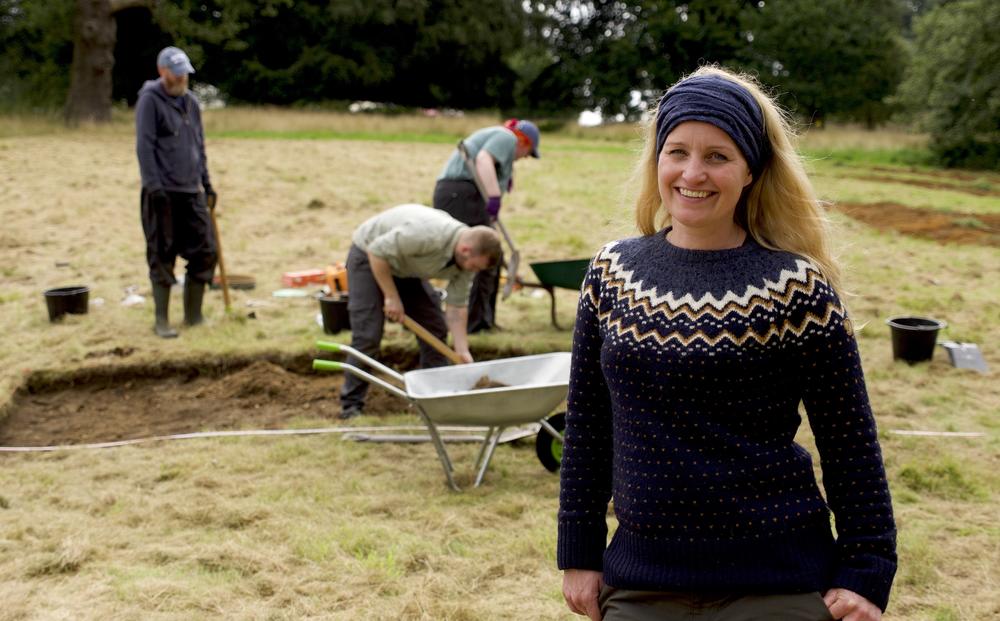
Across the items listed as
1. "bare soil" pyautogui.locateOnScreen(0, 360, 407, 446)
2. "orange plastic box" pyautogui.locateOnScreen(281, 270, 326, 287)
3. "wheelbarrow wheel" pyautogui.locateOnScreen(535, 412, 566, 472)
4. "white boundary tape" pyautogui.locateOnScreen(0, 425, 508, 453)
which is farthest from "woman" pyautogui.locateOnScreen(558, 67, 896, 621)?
"orange plastic box" pyautogui.locateOnScreen(281, 270, 326, 287)

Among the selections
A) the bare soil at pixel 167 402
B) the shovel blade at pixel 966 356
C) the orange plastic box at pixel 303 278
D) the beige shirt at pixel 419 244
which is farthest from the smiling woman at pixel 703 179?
the orange plastic box at pixel 303 278

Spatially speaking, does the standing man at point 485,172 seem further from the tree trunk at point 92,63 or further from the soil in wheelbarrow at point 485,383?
the tree trunk at point 92,63

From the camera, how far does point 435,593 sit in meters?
3.31

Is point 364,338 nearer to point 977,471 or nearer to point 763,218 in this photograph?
point 977,471

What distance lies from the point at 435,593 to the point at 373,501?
0.95m

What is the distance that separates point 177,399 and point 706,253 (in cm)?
491

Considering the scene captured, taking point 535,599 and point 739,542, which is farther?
point 535,599

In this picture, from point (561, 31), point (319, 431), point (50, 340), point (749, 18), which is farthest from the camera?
point (561, 31)

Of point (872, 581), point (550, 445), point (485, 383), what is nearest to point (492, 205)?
point (485, 383)

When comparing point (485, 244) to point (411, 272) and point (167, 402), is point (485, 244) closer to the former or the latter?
point (411, 272)

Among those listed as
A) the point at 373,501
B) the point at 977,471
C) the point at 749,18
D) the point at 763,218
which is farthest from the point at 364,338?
the point at 749,18

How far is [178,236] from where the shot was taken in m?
6.91

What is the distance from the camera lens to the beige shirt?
4.79m

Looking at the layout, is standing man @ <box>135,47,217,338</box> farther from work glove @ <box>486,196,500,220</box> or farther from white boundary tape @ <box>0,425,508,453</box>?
work glove @ <box>486,196,500,220</box>
